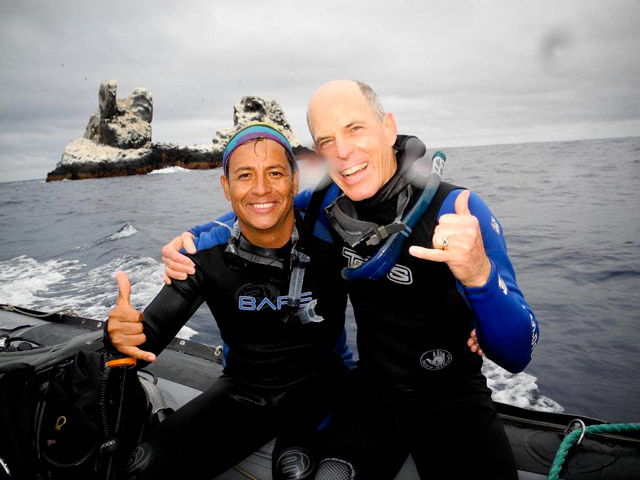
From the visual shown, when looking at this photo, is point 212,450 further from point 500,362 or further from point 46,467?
point 500,362

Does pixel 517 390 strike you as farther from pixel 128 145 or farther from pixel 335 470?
pixel 128 145

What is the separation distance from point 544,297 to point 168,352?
21.3ft

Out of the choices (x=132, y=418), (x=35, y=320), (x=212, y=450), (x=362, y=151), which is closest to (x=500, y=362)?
(x=362, y=151)

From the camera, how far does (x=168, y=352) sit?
142 inches

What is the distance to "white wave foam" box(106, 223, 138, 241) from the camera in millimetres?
13439

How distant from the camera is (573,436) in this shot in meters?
2.00

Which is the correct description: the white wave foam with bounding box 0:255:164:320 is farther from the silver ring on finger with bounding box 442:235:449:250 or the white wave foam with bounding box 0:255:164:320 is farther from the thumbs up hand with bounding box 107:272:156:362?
the silver ring on finger with bounding box 442:235:449:250

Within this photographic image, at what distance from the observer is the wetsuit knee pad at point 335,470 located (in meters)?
1.78

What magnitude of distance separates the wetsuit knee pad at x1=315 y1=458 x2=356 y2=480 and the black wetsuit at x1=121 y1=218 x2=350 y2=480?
239 mm

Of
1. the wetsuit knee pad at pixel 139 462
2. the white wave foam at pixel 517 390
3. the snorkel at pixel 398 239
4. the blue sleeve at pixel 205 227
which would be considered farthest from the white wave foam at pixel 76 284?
the snorkel at pixel 398 239

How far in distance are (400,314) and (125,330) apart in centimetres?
151

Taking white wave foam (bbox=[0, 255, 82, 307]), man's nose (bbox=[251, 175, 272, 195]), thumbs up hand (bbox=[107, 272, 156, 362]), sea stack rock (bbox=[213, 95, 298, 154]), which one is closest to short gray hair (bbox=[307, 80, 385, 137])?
man's nose (bbox=[251, 175, 272, 195])

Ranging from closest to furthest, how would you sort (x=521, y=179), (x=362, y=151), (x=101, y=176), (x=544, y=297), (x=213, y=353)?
(x=362, y=151) < (x=213, y=353) < (x=544, y=297) < (x=521, y=179) < (x=101, y=176)

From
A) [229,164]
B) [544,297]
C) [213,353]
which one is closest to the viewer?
[229,164]
